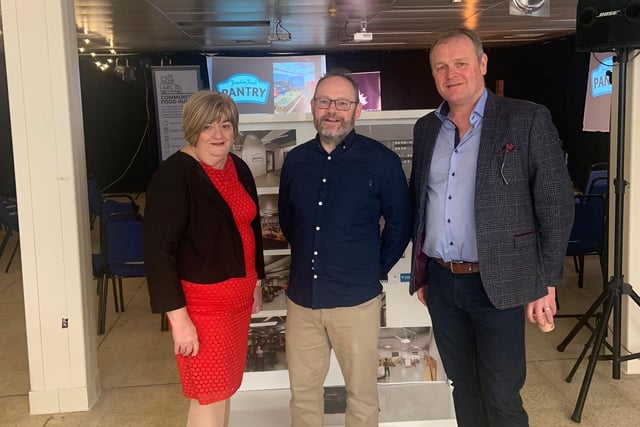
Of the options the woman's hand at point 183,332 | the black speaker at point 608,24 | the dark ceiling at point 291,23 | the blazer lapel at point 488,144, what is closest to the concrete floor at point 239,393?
the woman's hand at point 183,332

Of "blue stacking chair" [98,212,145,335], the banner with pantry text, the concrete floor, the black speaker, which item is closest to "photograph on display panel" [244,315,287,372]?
the concrete floor

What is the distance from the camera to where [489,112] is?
6.10 ft

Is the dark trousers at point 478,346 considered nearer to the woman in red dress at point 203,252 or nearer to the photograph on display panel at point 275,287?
the woman in red dress at point 203,252

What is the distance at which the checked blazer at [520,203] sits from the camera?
1778mm

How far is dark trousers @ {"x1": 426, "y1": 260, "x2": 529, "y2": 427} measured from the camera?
6.30ft

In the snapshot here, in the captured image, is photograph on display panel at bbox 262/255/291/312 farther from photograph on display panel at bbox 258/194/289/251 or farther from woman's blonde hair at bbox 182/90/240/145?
woman's blonde hair at bbox 182/90/240/145

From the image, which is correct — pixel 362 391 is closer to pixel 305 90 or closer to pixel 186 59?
pixel 305 90

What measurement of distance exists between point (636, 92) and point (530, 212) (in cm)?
178

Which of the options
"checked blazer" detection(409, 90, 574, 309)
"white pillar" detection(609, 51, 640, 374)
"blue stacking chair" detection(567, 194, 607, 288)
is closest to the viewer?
"checked blazer" detection(409, 90, 574, 309)

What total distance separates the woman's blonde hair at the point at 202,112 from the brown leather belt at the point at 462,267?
87 centimetres

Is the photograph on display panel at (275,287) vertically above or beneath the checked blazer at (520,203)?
beneath

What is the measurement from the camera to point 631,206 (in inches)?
127

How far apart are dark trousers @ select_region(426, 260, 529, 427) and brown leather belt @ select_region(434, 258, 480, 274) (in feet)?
0.06

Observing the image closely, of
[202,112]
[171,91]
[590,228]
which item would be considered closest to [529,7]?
[590,228]
